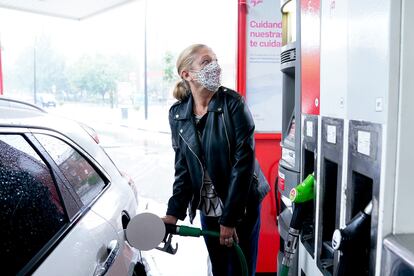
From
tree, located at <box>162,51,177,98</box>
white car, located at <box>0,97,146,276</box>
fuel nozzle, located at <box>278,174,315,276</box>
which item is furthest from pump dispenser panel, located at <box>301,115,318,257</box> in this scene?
tree, located at <box>162,51,177,98</box>

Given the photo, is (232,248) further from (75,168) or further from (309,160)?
(75,168)

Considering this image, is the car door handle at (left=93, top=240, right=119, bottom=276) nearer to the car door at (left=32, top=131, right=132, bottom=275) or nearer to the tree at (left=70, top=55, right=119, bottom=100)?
the car door at (left=32, top=131, right=132, bottom=275)

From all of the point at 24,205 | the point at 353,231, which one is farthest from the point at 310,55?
the point at 24,205

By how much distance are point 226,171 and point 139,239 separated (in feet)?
2.19

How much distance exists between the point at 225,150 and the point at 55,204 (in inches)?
35.4

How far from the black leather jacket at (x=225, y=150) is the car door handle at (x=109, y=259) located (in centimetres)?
62

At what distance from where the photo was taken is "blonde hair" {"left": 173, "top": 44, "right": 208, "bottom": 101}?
7.00ft

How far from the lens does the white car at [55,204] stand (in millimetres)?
1129

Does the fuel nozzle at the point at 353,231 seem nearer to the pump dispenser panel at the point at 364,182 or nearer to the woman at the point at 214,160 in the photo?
the pump dispenser panel at the point at 364,182

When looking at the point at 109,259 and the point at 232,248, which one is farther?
the point at 232,248

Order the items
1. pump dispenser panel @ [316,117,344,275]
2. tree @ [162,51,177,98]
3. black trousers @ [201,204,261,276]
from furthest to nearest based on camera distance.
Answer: tree @ [162,51,177,98] < black trousers @ [201,204,261,276] < pump dispenser panel @ [316,117,344,275]

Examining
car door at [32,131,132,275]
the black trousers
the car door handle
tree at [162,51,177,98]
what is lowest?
the black trousers

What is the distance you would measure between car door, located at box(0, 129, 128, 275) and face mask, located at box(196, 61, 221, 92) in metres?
0.76

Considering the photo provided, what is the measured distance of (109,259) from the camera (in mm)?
1482
